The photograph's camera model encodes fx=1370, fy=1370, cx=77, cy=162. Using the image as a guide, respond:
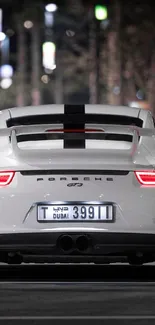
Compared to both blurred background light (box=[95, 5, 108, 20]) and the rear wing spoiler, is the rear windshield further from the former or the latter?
blurred background light (box=[95, 5, 108, 20])

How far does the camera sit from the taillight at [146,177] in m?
9.65

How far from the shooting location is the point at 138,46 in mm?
63562

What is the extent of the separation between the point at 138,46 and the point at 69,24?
75.0 ft

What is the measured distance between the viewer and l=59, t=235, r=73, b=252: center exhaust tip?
31.8 feet

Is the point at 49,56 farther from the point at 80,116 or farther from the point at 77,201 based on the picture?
the point at 77,201

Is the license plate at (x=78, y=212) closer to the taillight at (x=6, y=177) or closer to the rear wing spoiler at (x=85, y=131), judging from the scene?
the taillight at (x=6, y=177)

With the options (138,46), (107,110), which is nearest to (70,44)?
(138,46)

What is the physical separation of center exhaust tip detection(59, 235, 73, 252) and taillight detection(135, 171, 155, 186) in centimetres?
65

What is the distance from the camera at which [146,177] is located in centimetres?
966
